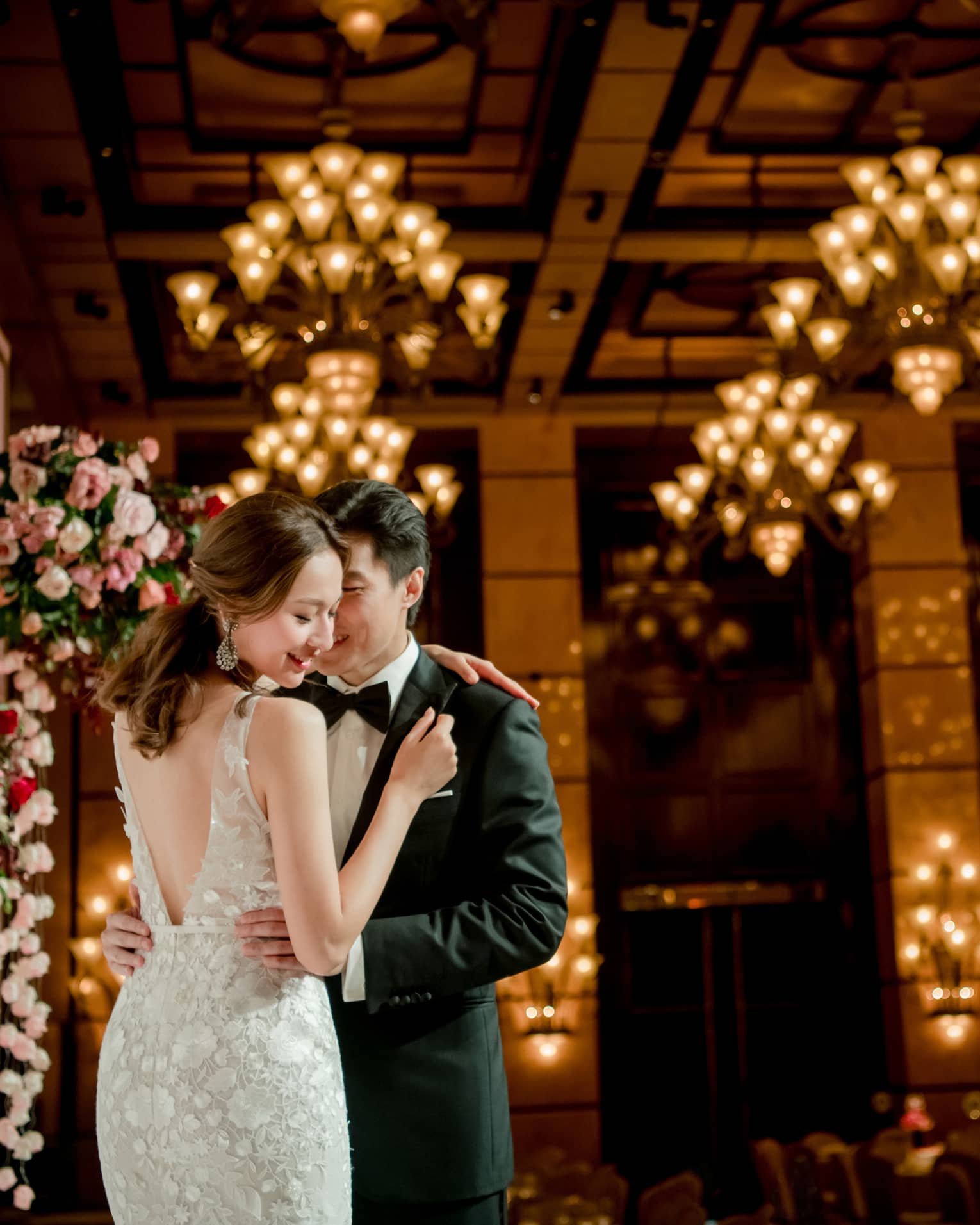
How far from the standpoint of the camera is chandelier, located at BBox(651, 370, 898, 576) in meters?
8.54

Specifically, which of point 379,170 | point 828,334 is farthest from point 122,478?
point 828,334

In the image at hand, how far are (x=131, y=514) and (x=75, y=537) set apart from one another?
0.17 meters

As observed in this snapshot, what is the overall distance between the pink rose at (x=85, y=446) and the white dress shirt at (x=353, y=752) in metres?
1.86

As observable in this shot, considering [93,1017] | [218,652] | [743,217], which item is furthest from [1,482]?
[93,1017]

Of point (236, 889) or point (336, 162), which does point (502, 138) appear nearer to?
point (336, 162)

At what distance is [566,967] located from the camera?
9.70 metres

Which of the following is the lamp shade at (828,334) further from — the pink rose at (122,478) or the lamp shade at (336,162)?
the pink rose at (122,478)

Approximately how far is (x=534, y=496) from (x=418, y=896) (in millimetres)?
8092

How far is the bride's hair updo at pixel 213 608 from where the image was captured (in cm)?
206

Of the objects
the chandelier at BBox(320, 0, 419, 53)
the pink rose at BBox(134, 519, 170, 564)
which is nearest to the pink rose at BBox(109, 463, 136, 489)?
the pink rose at BBox(134, 519, 170, 564)

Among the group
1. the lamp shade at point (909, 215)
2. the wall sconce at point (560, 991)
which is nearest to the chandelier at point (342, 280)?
the lamp shade at point (909, 215)

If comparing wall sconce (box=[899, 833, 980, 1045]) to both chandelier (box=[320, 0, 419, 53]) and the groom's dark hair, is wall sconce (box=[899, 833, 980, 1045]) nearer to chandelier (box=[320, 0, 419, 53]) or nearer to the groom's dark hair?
chandelier (box=[320, 0, 419, 53])

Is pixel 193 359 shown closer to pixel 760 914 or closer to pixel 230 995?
pixel 230 995

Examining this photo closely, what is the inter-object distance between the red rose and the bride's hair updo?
2.34m
